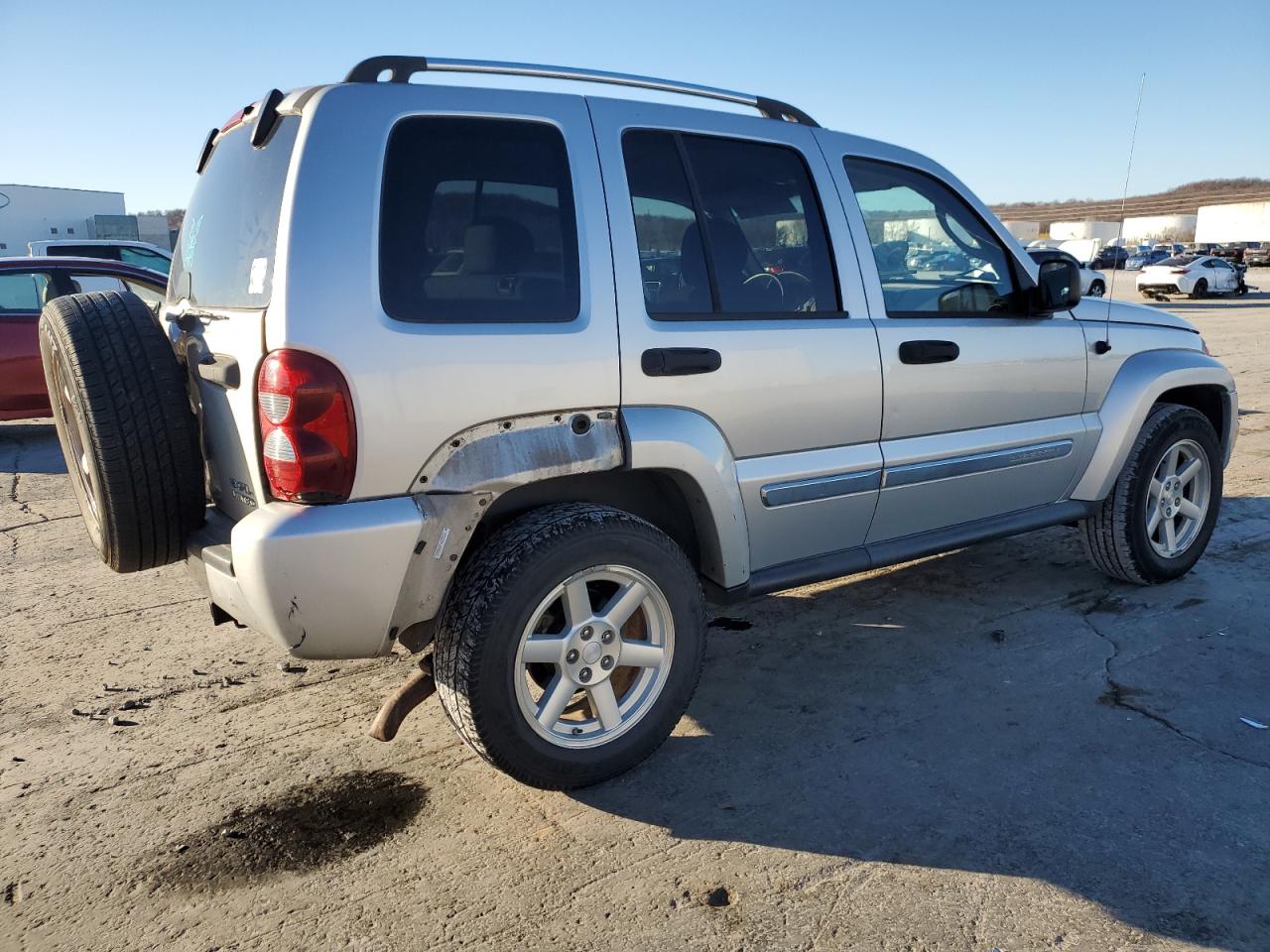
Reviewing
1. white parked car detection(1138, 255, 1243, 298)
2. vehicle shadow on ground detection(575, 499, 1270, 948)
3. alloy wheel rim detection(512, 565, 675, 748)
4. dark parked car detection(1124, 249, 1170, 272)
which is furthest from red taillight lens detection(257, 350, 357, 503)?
dark parked car detection(1124, 249, 1170, 272)

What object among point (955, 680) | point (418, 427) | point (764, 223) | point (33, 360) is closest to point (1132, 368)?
point (955, 680)

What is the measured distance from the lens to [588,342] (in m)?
2.80

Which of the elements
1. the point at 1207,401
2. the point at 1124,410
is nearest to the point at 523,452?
the point at 1124,410

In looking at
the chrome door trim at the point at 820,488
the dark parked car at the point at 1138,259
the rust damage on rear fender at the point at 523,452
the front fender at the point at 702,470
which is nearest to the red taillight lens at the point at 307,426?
the rust damage on rear fender at the point at 523,452

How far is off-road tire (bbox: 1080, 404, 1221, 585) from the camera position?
14.5 ft

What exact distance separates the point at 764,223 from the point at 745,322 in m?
0.43

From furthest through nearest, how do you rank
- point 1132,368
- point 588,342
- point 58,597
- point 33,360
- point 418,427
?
point 33,360, point 58,597, point 1132,368, point 588,342, point 418,427

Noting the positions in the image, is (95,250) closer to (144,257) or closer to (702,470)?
(144,257)

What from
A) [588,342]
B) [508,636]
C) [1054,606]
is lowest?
[1054,606]

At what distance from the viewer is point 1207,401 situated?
193 inches

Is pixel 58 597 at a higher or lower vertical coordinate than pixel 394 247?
lower

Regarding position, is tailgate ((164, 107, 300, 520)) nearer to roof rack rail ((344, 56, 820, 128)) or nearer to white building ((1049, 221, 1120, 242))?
roof rack rail ((344, 56, 820, 128))

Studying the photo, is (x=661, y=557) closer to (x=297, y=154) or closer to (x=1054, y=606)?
(x=297, y=154)

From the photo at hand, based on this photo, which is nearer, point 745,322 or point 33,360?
point 745,322
